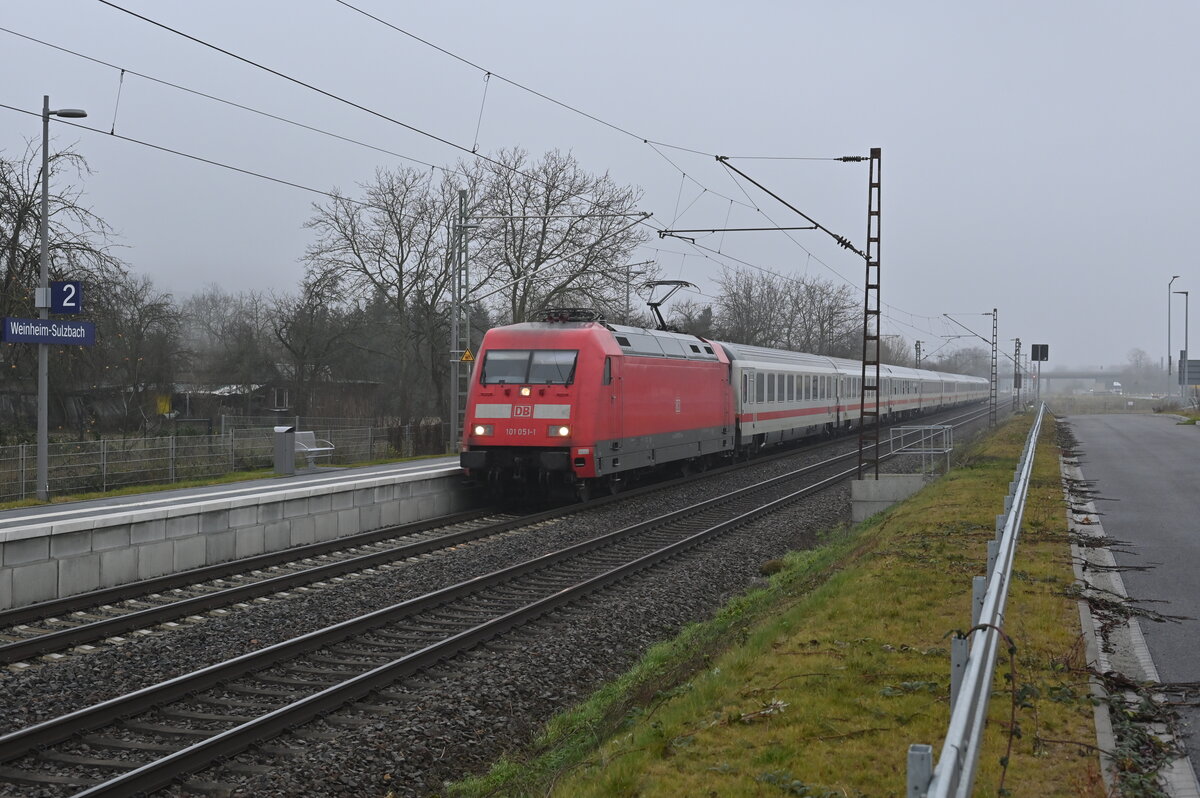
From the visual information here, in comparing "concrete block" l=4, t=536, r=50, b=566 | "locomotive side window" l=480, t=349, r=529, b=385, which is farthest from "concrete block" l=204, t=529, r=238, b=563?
"locomotive side window" l=480, t=349, r=529, b=385

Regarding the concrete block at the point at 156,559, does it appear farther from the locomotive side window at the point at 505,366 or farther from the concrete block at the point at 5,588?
the locomotive side window at the point at 505,366

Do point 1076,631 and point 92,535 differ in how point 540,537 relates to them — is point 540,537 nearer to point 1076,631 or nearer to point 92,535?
point 92,535

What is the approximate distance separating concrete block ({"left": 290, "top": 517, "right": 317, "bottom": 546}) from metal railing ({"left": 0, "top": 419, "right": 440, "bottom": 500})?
10254 millimetres

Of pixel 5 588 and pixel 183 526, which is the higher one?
pixel 183 526

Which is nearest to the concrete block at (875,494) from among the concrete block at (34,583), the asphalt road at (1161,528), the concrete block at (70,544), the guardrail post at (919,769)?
the asphalt road at (1161,528)

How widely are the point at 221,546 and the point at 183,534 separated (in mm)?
725

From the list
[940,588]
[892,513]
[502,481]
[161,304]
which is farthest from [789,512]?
[161,304]

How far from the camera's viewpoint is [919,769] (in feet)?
9.78

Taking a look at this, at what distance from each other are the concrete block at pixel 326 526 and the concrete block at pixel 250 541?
3.92 feet

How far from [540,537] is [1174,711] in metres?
10.9

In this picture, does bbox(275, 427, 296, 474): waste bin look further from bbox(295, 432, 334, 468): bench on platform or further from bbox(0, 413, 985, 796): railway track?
bbox(0, 413, 985, 796): railway track

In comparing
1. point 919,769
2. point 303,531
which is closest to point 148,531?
point 303,531

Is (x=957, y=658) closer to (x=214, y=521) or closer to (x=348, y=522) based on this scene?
(x=214, y=521)

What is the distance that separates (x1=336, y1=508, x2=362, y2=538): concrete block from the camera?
1652 centimetres
